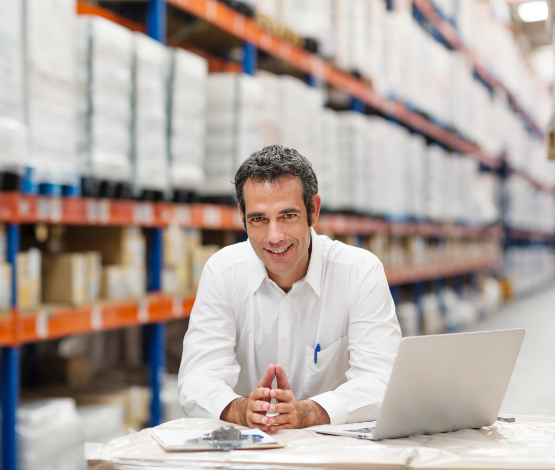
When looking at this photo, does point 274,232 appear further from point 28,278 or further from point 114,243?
point 114,243

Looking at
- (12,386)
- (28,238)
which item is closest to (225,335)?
(12,386)

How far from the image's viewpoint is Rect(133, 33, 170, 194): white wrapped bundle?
305 centimetres

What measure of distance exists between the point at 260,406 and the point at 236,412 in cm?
A: 15

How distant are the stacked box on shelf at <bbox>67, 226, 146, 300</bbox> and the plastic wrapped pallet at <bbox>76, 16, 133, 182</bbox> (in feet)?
1.49

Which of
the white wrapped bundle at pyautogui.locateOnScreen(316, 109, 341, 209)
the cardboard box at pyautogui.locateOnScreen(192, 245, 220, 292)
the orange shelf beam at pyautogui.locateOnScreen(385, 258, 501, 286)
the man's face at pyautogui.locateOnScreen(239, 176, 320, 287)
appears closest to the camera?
the man's face at pyautogui.locateOnScreen(239, 176, 320, 287)

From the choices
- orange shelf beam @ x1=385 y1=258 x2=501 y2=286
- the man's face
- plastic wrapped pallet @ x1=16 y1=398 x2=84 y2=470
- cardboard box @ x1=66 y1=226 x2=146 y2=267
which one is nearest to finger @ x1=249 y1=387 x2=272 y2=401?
the man's face

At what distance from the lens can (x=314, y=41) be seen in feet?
15.7

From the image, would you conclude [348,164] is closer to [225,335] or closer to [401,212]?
[401,212]

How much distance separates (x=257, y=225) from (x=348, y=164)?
129 inches

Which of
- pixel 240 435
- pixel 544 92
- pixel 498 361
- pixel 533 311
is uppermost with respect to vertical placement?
pixel 544 92

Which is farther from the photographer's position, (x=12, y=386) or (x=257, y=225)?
(x=12, y=386)

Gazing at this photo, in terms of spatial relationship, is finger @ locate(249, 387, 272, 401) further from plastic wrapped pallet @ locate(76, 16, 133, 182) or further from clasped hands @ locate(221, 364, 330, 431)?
plastic wrapped pallet @ locate(76, 16, 133, 182)

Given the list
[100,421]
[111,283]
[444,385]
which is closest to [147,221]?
[111,283]

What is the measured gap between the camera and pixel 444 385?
1455 millimetres
